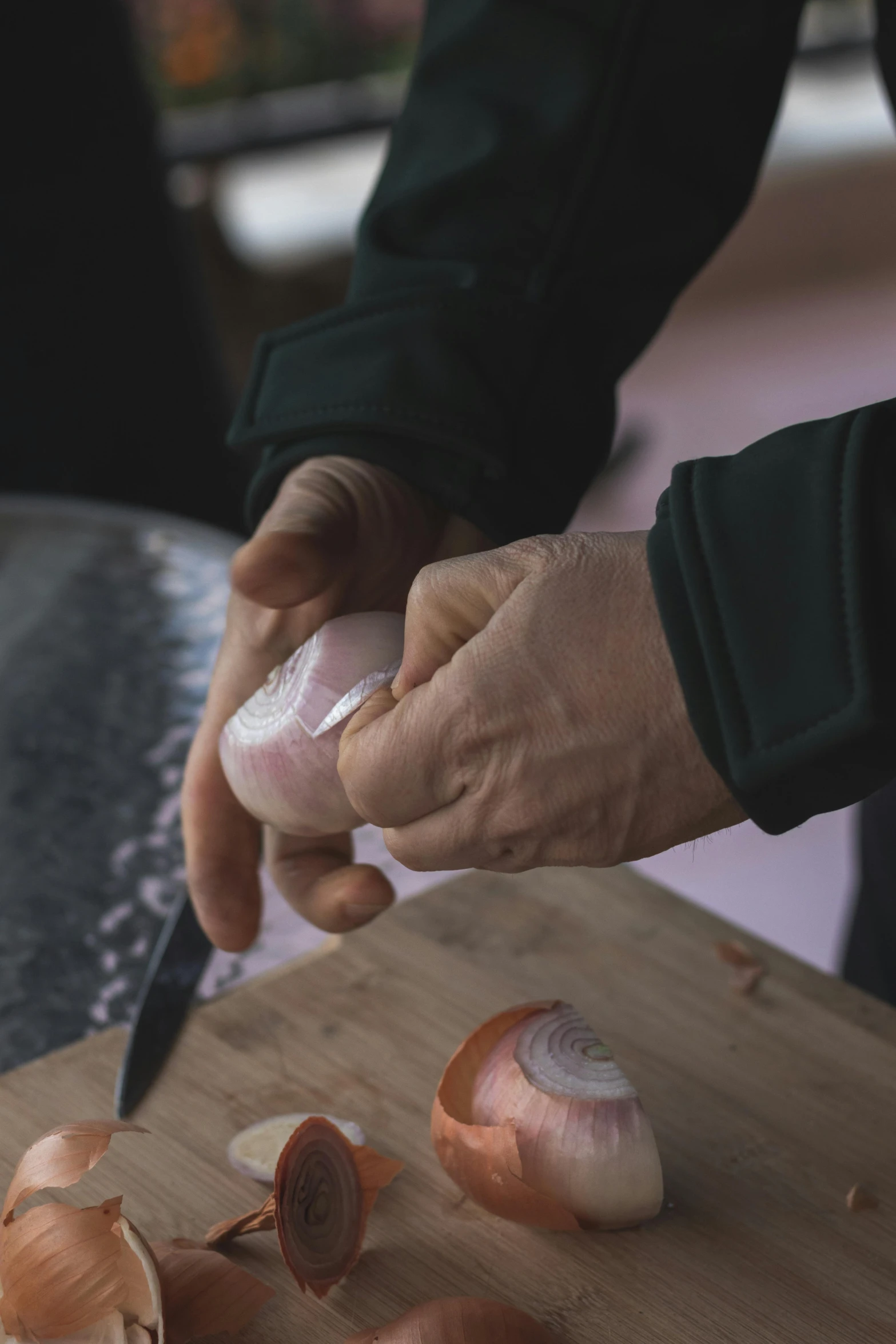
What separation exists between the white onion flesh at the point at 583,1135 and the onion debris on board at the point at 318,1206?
8 cm

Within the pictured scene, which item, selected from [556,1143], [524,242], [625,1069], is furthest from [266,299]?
[556,1143]

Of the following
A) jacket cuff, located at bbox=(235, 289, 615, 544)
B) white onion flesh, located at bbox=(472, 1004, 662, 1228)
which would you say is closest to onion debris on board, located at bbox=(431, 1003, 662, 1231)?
white onion flesh, located at bbox=(472, 1004, 662, 1228)

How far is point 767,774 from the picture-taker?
575mm

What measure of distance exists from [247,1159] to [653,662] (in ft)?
1.47

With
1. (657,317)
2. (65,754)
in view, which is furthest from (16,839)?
(657,317)

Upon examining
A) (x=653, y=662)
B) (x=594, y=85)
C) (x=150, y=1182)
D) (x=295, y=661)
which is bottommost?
(x=150, y=1182)

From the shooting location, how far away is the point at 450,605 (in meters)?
0.69

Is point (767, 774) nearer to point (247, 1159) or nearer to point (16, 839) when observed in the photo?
point (247, 1159)

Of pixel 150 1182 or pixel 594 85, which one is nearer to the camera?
pixel 150 1182

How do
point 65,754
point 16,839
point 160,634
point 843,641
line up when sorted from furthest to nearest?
1. point 160,634
2. point 65,754
3. point 16,839
4. point 843,641

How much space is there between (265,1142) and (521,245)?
683 mm

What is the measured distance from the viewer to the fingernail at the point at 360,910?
2.82 feet

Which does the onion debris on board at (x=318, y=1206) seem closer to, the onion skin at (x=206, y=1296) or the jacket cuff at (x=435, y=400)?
the onion skin at (x=206, y=1296)

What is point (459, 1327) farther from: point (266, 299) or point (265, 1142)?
point (266, 299)
